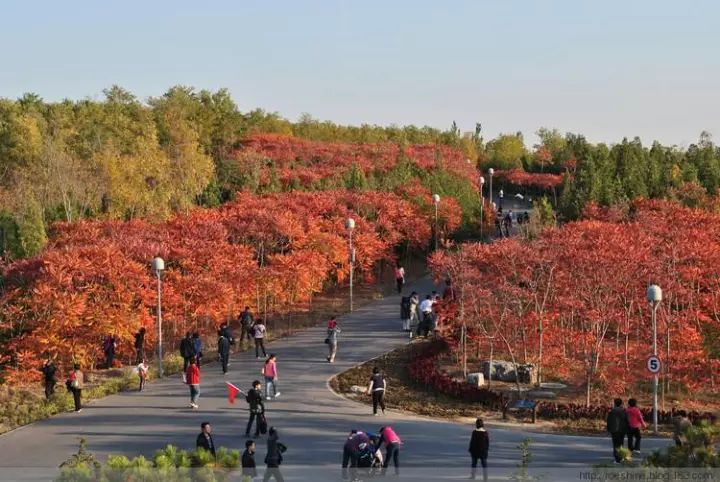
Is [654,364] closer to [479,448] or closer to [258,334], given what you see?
[479,448]

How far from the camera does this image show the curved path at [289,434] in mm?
15578

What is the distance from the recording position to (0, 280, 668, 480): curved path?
15.6 m

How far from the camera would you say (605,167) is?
5134 centimetres

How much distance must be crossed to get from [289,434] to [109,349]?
8.08 meters

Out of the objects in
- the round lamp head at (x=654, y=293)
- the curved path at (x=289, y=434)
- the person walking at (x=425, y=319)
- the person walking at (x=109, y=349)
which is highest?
the round lamp head at (x=654, y=293)

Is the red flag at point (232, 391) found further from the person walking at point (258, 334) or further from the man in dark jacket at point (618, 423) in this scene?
the man in dark jacket at point (618, 423)

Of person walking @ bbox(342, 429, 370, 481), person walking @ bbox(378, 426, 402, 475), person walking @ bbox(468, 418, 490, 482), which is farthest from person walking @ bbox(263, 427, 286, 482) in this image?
person walking @ bbox(468, 418, 490, 482)

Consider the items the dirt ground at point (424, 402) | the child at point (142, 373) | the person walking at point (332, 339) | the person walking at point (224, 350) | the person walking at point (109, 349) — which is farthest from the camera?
the person walking at point (332, 339)

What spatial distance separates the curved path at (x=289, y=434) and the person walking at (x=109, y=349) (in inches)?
80.9

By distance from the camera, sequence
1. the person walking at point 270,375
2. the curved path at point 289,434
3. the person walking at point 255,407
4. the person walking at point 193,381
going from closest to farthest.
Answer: the curved path at point 289,434
the person walking at point 255,407
the person walking at point 193,381
the person walking at point 270,375

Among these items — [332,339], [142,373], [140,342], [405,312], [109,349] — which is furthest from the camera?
[405,312]

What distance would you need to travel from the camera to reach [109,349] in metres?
23.7

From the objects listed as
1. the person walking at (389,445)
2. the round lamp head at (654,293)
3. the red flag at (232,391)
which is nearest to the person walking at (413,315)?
the red flag at (232,391)

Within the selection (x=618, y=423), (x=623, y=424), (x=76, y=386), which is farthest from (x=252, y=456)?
(x=76, y=386)
